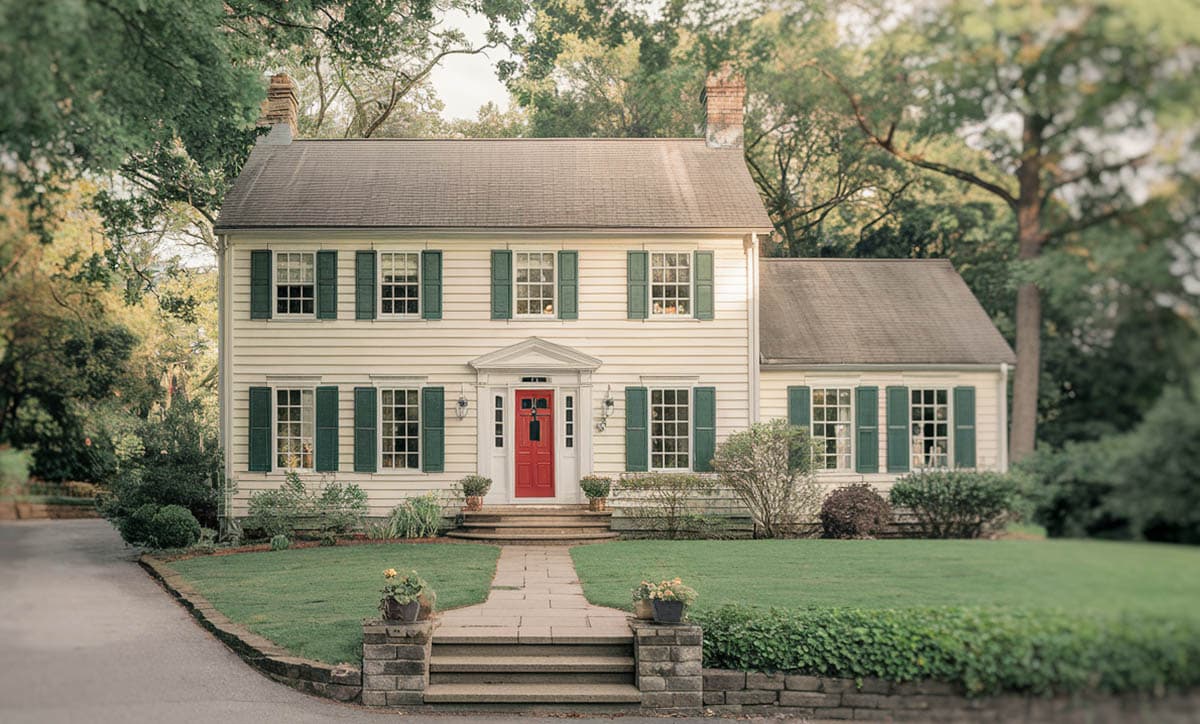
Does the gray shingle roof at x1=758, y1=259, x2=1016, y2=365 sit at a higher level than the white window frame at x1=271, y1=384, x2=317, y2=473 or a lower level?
higher

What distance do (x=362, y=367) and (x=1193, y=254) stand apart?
57.2 ft

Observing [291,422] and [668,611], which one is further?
[291,422]

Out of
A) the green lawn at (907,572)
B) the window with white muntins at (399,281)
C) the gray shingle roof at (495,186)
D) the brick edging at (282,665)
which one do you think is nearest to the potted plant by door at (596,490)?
the green lawn at (907,572)

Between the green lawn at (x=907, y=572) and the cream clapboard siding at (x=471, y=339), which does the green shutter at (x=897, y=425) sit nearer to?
the cream clapboard siding at (x=471, y=339)

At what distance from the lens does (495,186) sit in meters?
19.6

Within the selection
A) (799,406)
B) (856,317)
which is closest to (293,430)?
(799,406)

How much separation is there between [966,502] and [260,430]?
16598 millimetres

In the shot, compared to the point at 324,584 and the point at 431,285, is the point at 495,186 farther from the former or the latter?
the point at 324,584

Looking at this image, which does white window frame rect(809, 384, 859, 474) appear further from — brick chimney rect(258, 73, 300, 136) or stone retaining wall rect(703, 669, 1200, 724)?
brick chimney rect(258, 73, 300, 136)

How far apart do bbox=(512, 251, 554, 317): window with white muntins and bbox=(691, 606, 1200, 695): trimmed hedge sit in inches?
453

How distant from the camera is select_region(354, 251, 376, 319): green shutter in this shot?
1867 cm

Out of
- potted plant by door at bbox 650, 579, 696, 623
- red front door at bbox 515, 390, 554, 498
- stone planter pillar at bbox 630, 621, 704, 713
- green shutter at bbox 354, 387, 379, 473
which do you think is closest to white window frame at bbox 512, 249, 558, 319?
red front door at bbox 515, 390, 554, 498

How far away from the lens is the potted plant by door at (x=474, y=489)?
18047 millimetres

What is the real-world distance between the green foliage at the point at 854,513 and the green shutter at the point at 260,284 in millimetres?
11098
